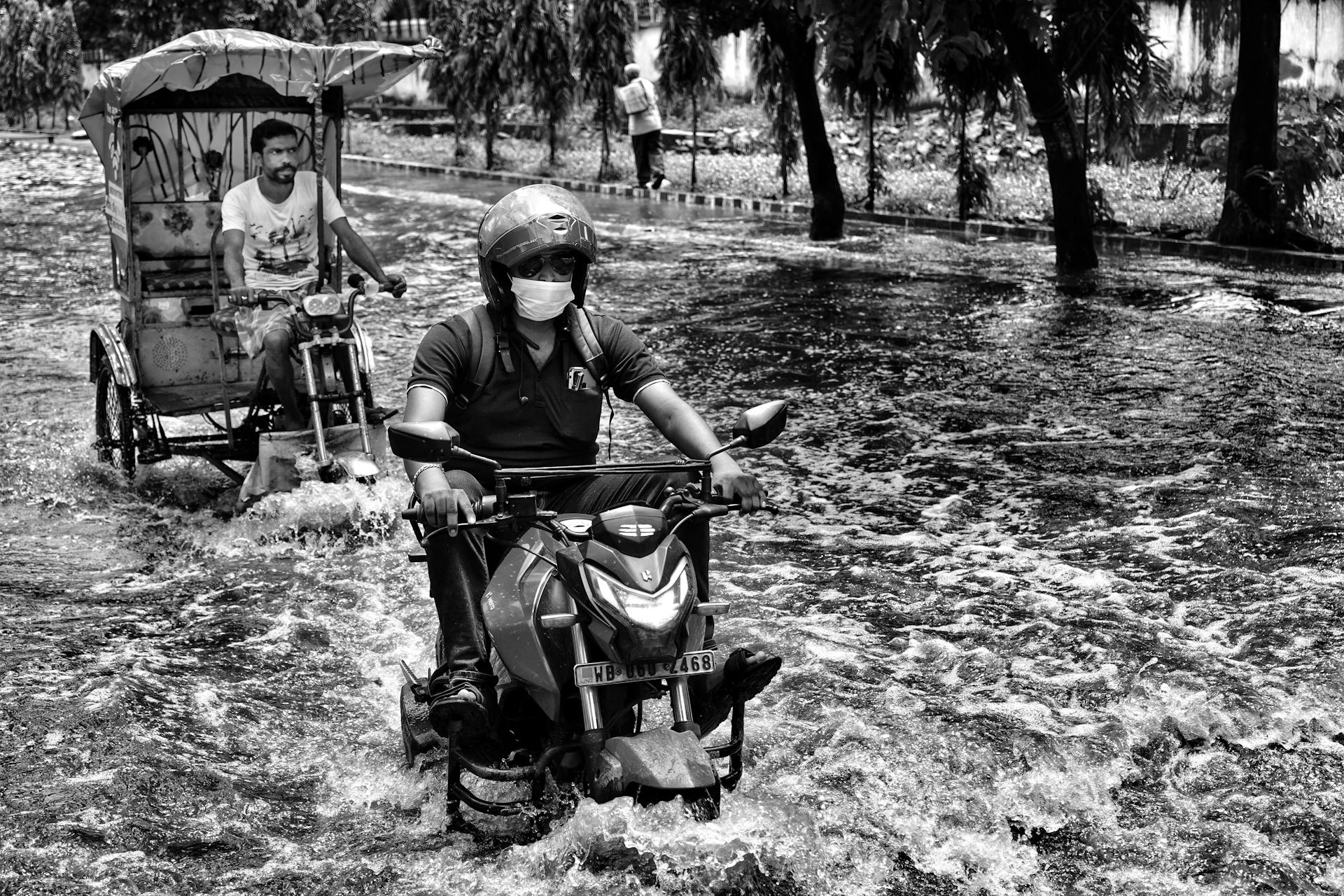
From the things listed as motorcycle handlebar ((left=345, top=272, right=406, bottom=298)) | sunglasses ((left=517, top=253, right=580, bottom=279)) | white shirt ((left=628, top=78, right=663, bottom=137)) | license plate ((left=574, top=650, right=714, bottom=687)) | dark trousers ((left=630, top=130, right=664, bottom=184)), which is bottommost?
license plate ((left=574, top=650, right=714, bottom=687))

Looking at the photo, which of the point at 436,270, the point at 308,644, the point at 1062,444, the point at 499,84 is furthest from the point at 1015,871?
the point at 499,84

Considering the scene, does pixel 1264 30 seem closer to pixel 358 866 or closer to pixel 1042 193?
pixel 1042 193

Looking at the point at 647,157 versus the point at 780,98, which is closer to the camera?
the point at 780,98

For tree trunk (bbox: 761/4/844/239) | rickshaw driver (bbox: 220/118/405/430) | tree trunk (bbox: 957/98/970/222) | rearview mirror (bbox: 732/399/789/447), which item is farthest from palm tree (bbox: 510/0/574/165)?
rearview mirror (bbox: 732/399/789/447)

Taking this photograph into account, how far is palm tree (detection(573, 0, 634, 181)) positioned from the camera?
86.4ft

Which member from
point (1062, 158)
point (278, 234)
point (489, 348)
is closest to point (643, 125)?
point (1062, 158)

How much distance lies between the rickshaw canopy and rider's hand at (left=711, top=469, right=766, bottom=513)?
5.24 metres

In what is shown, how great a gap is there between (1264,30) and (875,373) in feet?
26.0

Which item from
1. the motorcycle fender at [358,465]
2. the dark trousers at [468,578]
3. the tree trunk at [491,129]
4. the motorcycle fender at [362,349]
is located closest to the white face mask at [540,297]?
the dark trousers at [468,578]

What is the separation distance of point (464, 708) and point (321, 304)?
4.09 meters

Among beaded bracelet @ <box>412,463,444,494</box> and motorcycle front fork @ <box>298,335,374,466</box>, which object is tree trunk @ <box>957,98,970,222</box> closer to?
motorcycle front fork @ <box>298,335,374,466</box>

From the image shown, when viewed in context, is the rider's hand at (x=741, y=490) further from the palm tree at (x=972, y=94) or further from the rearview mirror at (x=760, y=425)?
the palm tree at (x=972, y=94)

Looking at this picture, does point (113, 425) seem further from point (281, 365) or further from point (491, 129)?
point (491, 129)

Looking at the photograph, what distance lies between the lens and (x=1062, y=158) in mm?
15844
